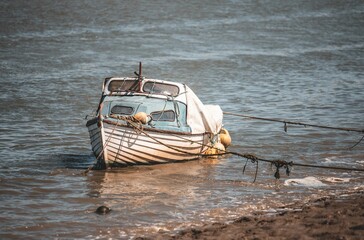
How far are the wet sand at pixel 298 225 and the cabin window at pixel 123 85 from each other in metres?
5.94

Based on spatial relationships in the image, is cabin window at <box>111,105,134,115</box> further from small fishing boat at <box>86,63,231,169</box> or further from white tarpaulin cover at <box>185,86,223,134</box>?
white tarpaulin cover at <box>185,86,223,134</box>

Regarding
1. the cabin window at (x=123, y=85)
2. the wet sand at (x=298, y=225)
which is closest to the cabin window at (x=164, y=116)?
the cabin window at (x=123, y=85)

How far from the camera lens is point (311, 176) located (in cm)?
1684

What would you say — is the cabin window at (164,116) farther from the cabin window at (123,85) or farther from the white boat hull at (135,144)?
the cabin window at (123,85)

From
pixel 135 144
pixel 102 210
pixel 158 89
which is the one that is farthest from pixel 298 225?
pixel 158 89

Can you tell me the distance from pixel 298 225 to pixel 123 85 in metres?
7.87

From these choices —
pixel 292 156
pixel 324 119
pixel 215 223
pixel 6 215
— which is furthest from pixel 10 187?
pixel 324 119

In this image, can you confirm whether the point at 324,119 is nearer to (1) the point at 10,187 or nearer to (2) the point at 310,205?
(2) the point at 310,205

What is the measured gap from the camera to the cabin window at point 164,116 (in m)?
17.1

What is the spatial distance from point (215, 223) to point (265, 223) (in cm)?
118

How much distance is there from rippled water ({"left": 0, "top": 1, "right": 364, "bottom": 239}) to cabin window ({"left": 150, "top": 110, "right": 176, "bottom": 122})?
4.43ft

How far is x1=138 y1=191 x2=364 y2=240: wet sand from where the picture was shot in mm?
11070

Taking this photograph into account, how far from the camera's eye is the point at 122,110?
1709 cm

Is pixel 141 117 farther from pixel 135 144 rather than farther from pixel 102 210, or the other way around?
pixel 102 210
